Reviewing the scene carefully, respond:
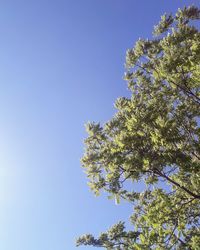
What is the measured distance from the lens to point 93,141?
52.3 feet

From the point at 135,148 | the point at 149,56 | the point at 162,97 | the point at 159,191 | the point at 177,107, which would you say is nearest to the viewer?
the point at 135,148

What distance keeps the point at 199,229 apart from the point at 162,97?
6886mm

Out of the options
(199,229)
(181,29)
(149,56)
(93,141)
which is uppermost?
(149,56)

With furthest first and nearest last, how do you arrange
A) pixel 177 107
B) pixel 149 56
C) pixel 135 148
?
pixel 149 56
pixel 177 107
pixel 135 148

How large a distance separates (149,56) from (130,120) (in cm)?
710

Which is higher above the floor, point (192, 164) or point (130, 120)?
point (130, 120)

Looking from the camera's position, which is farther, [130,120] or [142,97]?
[142,97]

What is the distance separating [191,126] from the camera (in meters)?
16.1

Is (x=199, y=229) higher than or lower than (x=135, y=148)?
lower

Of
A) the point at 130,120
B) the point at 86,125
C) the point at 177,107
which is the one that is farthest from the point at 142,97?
the point at 130,120

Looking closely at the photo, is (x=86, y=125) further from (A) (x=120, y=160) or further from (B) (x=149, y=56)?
(B) (x=149, y=56)

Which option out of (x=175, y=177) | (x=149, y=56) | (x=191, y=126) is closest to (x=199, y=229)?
(x=175, y=177)

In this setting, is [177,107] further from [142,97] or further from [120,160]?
[120,160]

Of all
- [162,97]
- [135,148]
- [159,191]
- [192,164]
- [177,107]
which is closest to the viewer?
[192,164]
